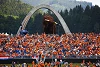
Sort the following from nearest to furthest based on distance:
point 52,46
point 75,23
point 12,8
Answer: point 52,46 < point 75,23 < point 12,8

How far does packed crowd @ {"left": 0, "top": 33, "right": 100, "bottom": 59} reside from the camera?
38625 millimetres

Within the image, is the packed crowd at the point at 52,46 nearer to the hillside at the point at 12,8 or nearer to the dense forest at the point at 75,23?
the dense forest at the point at 75,23

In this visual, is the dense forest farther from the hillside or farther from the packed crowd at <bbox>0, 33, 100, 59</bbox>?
the packed crowd at <bbox>0, 33, 100, 59</bbox>

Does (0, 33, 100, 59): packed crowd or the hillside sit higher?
the hillside

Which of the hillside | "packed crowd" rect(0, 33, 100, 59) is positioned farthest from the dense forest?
"packed crowd" rect(0, 33, 100, 59)

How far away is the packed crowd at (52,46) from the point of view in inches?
1521

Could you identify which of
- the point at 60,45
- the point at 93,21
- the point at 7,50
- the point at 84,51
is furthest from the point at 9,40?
the point at 93,21

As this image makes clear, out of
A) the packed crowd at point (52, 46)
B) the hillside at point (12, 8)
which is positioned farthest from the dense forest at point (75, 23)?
the packed crowd at point (52, 46)

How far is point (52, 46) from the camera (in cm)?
4047

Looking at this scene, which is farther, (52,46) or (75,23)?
(75,23)

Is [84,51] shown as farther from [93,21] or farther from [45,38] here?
[93,21]

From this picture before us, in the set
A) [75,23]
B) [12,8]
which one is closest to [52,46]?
[75,23]

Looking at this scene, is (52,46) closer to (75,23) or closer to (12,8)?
(75,23)

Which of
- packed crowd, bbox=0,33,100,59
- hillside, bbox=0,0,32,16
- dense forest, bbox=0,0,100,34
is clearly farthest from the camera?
hillside, bbox=0,0,32,16
